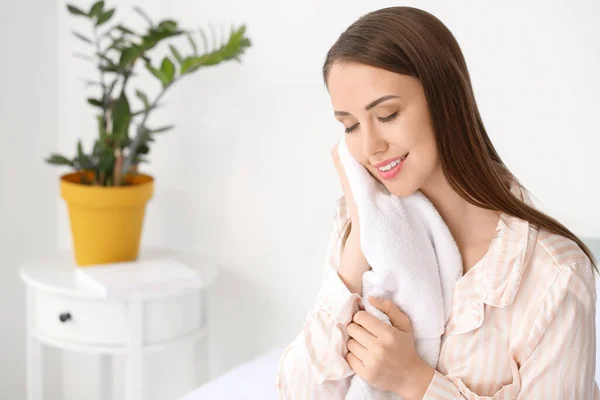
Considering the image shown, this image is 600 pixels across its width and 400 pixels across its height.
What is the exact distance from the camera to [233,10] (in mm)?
2311

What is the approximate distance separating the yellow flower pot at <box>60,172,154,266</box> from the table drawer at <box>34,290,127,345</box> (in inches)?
6.7

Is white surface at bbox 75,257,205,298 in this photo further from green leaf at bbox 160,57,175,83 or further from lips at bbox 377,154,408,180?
lips at bbox 377,154,408,180

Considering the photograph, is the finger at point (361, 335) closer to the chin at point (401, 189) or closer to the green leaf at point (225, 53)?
the chin at point (401, 189)

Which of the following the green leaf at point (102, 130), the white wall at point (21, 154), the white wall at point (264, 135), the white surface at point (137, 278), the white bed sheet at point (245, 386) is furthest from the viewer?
the white wall at point (21, 154)

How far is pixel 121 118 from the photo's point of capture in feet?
7.06

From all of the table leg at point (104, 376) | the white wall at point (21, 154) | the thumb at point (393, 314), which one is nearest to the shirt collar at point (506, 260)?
the thumb at point (393, 314)

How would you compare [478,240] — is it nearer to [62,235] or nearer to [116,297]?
[116,297]

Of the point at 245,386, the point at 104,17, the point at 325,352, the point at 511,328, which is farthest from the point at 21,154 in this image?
the point at 511,328

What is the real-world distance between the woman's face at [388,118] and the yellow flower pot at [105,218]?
1158 millimetres

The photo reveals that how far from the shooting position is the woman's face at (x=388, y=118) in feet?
3.43

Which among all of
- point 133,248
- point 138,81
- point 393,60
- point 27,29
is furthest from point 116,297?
point 393,60

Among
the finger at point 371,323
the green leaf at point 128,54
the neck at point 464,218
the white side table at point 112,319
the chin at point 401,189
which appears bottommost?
the white side table at point 112,319

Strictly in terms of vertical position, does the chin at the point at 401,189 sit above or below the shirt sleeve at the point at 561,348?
above

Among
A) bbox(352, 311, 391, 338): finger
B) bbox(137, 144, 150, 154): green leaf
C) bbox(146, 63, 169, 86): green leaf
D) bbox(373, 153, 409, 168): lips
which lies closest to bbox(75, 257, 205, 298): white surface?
bbox(137, 144, 150, 154): green leaf
